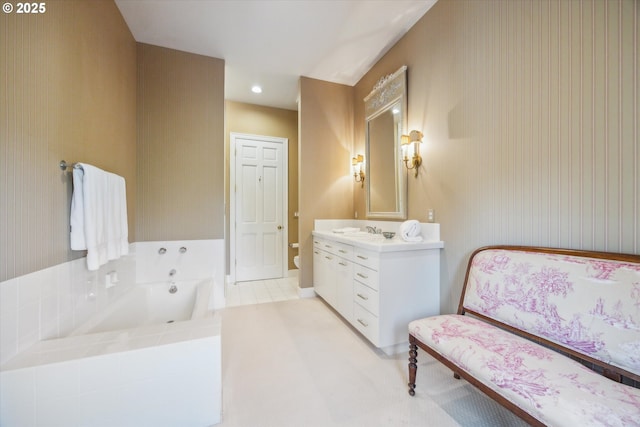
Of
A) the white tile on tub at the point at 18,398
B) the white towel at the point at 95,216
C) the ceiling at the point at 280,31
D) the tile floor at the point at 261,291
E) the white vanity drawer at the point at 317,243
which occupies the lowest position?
the tile floor at the point at 261,291

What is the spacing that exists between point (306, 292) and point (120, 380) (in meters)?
2.26

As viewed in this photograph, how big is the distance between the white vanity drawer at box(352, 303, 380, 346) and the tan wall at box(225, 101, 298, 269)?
2.21 m

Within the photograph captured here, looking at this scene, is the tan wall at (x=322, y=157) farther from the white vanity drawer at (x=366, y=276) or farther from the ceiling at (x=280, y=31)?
the white vanity drawer at (x=366, y=276)

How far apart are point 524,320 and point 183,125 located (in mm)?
3374

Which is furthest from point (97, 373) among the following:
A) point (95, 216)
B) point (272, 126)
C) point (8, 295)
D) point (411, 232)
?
point (272, 126)

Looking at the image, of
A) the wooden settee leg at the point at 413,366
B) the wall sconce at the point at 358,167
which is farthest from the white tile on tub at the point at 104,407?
the wall sconce at the point at 358,167

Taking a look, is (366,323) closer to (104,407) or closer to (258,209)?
(104,407)

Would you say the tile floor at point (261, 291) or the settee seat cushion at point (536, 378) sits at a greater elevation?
the settee seat cushion at point (536, 378)

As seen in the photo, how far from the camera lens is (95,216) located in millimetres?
1526

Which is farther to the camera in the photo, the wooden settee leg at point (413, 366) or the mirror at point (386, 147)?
the mirror at point (386, 147)

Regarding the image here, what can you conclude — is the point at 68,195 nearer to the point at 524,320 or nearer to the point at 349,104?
the point at 524,320

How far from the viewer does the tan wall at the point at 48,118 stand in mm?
1075

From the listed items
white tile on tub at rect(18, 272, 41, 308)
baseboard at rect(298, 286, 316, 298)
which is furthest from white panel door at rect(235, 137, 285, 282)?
white tile on tub at rect(18, 272, 41, 308)

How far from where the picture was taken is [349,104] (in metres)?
3.45
